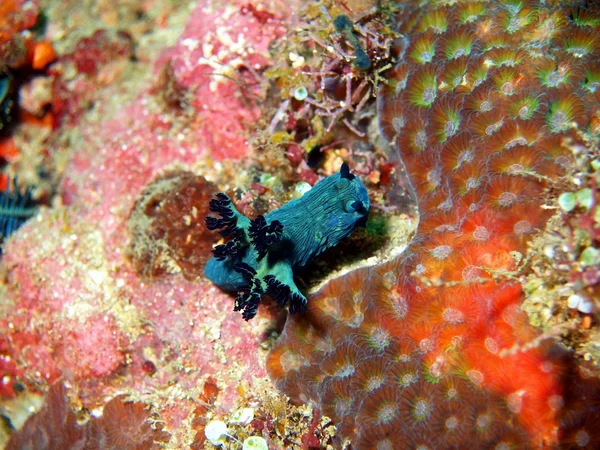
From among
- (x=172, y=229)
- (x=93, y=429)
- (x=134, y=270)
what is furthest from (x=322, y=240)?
(x=93, y=429)

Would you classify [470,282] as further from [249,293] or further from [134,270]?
[134,270]

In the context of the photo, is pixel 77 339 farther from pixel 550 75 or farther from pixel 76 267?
pixel 550 75

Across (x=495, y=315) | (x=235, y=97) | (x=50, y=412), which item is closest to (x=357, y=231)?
(x=495, y=315)

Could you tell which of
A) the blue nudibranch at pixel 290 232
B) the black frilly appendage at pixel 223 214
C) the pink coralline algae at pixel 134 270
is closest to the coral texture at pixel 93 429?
the pink coralline algae at pixel 134 270

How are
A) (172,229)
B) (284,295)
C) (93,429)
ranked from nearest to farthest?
(284,295), (93,429), (172,229)

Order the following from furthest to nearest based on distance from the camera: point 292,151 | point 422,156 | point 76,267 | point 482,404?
point 76,267
point 292,151
point 422,156
point 482,404

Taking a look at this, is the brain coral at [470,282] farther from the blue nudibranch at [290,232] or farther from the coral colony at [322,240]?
the blue nudibranch at [290,232]

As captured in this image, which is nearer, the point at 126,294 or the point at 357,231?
the point at 357,231
